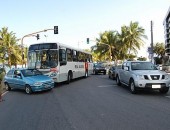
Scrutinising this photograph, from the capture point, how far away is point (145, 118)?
24.3 feet

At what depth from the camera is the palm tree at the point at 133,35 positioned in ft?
213

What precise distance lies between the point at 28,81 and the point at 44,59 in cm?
393

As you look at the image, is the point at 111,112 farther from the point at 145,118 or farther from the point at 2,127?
the point at 2,127

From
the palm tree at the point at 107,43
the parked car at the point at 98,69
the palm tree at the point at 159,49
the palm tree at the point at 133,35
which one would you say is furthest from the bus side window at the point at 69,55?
the palm tree at the point at 159,49

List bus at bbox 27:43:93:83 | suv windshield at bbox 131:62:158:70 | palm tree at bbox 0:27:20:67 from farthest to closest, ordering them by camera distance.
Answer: palm tree at bbox 0:27:20:67
bus at bbox 27:43:93:83
suv windshield at bbox 131:62:158:70

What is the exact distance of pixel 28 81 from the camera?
45.2 feet

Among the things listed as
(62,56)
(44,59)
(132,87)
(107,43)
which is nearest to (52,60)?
(44,59)

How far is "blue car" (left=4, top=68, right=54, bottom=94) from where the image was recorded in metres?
13.6

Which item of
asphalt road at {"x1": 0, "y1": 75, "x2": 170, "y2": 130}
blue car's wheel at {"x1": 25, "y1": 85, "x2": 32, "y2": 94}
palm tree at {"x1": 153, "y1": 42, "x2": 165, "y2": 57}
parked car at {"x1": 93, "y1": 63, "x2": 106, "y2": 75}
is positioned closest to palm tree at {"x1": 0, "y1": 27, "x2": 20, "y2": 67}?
parked car at {"x1": 93, "y1": 63, "x2": 106, "y2": 75}

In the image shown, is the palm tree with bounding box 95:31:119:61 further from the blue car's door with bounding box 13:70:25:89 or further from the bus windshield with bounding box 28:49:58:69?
the blue car's door with bounding box 13:70:25:89

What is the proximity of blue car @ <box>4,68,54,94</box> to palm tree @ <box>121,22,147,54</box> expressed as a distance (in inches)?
2050

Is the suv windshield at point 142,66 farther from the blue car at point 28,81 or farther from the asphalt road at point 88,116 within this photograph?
the blue car at point 28,81

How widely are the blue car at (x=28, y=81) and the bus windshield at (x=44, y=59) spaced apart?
1.99m

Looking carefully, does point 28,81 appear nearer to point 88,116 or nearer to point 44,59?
point 44,59
